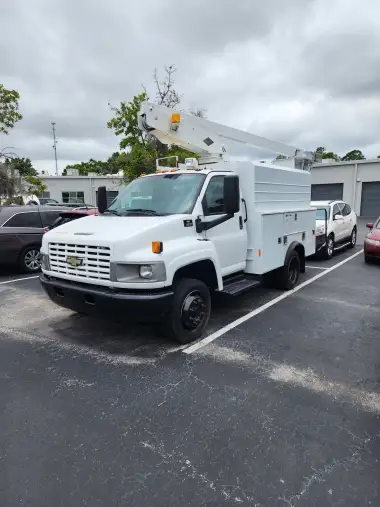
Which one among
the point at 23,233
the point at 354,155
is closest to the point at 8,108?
the point at 23,233

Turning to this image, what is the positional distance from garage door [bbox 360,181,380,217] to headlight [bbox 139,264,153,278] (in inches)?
1031

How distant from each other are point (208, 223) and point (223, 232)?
0.46m

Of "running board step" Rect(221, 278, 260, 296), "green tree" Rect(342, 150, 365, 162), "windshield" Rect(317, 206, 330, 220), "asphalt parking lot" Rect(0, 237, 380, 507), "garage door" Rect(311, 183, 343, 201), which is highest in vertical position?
"green tree" Rect(342, 150, 365, 162)

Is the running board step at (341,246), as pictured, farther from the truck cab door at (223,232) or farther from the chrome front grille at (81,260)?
the chrome front grille at (81,260)

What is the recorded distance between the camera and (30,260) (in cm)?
879

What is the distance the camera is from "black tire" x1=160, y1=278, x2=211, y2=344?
13.6 feet

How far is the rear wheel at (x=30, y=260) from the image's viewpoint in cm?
861

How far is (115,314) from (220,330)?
1.64 m

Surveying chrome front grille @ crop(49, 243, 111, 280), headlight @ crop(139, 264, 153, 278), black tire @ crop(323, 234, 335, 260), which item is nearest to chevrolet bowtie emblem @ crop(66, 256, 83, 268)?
chrome front grille @ crop(49, 243, 111, 280)

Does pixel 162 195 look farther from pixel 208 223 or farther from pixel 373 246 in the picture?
pixel 373 246

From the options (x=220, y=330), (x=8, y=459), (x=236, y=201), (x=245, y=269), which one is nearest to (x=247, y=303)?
(x=245, y=269)

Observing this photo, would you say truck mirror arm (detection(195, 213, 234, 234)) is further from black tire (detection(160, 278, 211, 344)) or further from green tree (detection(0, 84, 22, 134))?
green tree (detection(0, 84, 22, 134))

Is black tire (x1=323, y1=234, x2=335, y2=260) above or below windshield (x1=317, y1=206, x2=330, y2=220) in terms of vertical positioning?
below

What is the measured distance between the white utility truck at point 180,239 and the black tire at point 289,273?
0.08 feet
